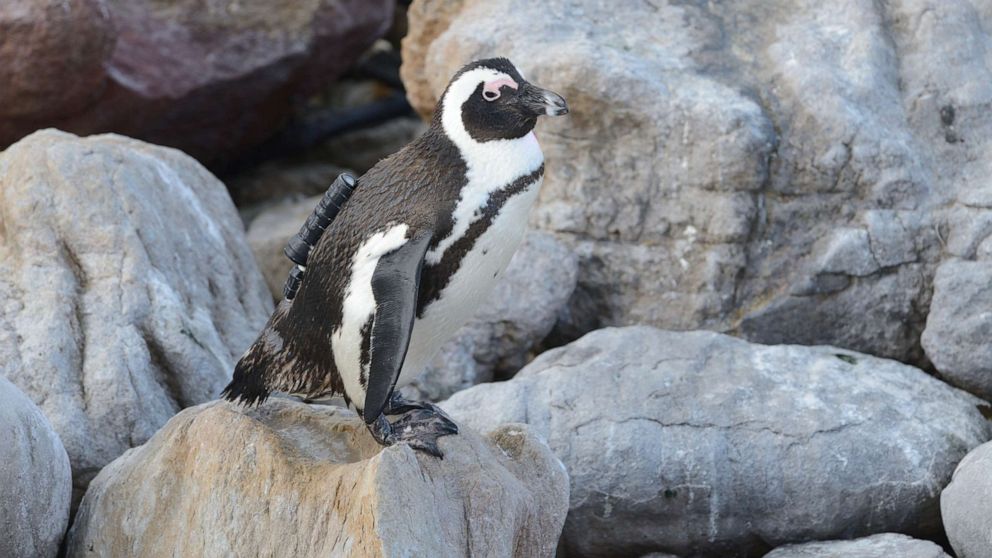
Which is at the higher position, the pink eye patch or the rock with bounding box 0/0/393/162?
the pink eye patch

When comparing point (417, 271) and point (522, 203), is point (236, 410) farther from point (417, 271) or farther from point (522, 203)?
point (522, 203)

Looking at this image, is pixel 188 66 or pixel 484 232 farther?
pixel 188 66

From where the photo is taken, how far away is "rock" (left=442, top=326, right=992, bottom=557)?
4.18m

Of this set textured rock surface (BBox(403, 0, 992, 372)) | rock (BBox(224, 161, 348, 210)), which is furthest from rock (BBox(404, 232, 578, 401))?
rock (BBox(224, 161, 348, 210))

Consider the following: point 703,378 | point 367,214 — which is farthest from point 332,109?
point 367,214

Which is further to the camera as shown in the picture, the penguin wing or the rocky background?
the rocky background

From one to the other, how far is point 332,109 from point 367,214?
5.65m

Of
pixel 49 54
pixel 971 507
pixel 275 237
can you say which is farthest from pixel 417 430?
pixel 49 54

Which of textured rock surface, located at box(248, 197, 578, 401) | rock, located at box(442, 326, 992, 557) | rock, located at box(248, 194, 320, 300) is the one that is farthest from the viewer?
rock, located at box(248, 194, 320, 300)

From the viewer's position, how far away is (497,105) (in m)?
3.51

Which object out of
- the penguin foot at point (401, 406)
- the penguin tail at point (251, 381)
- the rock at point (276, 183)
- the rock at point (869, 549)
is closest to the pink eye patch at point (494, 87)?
the penguin foot at point (401, 406)

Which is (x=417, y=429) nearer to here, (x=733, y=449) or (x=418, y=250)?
(x=418, y=250)

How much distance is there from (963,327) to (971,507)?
1070 mm

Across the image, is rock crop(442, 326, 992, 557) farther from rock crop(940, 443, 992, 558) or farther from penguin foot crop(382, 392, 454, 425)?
penguin foot crop(382, 392, 454, 425)
